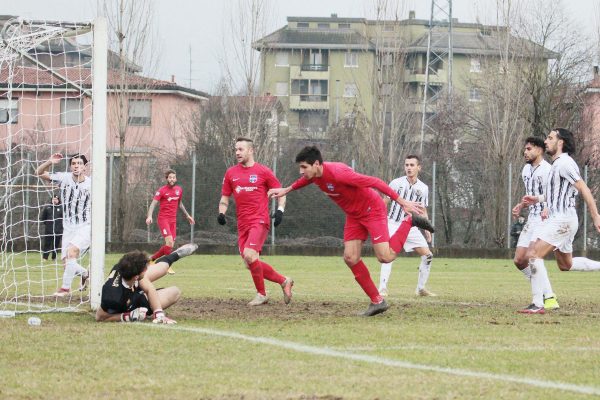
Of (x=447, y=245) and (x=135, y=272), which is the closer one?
(x=135, y=272)

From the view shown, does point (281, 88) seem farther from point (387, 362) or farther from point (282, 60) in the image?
point (387, 362)

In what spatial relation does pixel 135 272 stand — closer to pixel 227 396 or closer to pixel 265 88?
pixel 227 396

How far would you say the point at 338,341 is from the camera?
916cm

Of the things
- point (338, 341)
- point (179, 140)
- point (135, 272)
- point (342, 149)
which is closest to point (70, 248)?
point (135, 272)

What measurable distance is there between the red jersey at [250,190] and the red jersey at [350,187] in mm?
2106

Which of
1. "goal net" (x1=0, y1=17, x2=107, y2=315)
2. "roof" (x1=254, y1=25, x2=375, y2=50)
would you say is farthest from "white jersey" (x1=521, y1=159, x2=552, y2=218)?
"roof" (x1=254, y1=25, x2=375, y2=50)

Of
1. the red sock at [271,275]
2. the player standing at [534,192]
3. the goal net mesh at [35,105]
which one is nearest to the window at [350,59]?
the goal net mesh at [35,105]

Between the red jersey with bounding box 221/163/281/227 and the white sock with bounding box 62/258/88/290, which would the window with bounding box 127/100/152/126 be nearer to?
the white sock with bounding box 62/258/88/290

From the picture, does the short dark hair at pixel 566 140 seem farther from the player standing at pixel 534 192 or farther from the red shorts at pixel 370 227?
the red shorts at pixel 370 227

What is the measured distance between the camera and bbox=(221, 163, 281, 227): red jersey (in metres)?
14.0

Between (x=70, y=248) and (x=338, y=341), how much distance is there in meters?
6.71

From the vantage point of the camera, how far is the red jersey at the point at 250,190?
45.8ft

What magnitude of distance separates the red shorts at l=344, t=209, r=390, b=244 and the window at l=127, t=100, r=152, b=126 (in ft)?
83.9

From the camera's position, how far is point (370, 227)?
1201 cm
